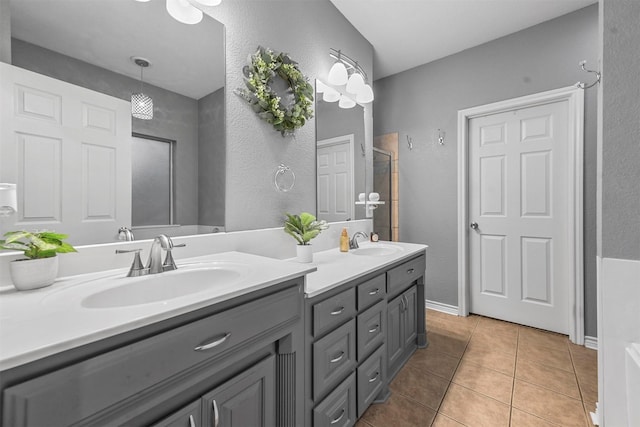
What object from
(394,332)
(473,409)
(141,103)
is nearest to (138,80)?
(141,103)

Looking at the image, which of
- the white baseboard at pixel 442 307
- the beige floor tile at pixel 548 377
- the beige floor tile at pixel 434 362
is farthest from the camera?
the white baseboard at pixel 442 307

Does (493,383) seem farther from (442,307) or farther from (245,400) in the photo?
(245,400)

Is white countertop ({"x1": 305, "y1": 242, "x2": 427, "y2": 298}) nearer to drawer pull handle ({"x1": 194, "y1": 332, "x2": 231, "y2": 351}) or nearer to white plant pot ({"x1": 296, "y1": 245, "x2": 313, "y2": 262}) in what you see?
white plant pot ({"x1": 296, "y1": 245, "x2": 313, "y2": 262})

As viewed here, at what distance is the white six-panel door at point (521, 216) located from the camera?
239 centimetres

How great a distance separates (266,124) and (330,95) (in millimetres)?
730

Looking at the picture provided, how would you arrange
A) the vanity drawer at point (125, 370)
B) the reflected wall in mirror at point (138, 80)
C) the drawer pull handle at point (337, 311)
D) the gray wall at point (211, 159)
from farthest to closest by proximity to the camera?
the gray wall at point (211, 159) → the drawer pull handle at point (337, 311) → the reflected wall in mirror at point (138, 80) → the vanity drawer at point (125, 370)

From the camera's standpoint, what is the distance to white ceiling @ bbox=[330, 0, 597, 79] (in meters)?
2.20

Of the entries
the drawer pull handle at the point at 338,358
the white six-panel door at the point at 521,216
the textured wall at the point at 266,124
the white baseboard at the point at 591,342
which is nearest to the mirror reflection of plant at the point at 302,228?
the textured wall at the point at 266,124

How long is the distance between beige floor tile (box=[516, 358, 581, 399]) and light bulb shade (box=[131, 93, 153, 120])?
2594 millimetres

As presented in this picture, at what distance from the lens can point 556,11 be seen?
7.41ft

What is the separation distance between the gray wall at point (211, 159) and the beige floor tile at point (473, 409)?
1.60 m

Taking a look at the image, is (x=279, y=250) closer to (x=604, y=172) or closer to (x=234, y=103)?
(x=234, y=103)

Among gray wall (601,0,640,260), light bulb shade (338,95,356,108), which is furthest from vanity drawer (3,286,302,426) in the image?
light bulb shade (338,95,356,108)

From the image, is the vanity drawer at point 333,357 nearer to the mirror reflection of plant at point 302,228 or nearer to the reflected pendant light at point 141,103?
the mirror reflection of plant at point 302,228
